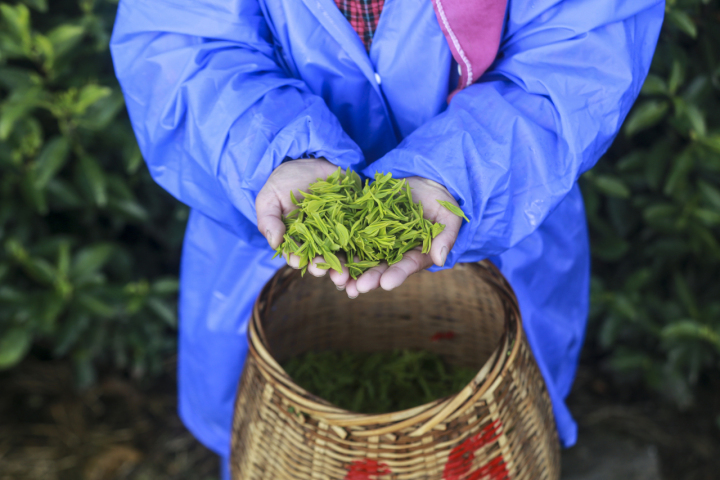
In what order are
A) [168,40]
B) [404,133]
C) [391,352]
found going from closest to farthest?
[168,40] < [404,133] < [391,352]

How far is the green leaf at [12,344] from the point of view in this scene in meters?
1.51

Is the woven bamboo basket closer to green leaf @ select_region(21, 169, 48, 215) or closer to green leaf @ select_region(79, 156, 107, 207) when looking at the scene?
green leaf @ select_region(79, 156, 107, 207)

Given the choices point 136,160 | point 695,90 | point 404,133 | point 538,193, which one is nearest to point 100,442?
point 136,160

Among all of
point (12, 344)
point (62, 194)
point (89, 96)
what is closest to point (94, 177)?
point (62, 194)

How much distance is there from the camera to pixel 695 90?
136 centimetres

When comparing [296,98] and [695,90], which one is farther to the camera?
[695,90]

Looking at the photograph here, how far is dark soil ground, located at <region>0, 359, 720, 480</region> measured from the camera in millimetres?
1677

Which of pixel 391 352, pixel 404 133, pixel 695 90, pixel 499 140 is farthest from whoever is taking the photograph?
pixel 695 90

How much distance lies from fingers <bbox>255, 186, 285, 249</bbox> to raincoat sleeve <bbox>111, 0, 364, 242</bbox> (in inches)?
1.7

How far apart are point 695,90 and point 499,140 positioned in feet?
2.79

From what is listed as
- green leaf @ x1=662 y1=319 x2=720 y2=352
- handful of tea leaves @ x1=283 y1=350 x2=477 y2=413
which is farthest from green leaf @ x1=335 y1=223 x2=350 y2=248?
green leaf @ x1=662 y1=319 x2=720 y2=352

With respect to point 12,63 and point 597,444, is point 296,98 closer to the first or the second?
point 12,63

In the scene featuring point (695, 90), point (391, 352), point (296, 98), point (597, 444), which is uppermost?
point (296, 98)

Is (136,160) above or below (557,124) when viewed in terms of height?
below
